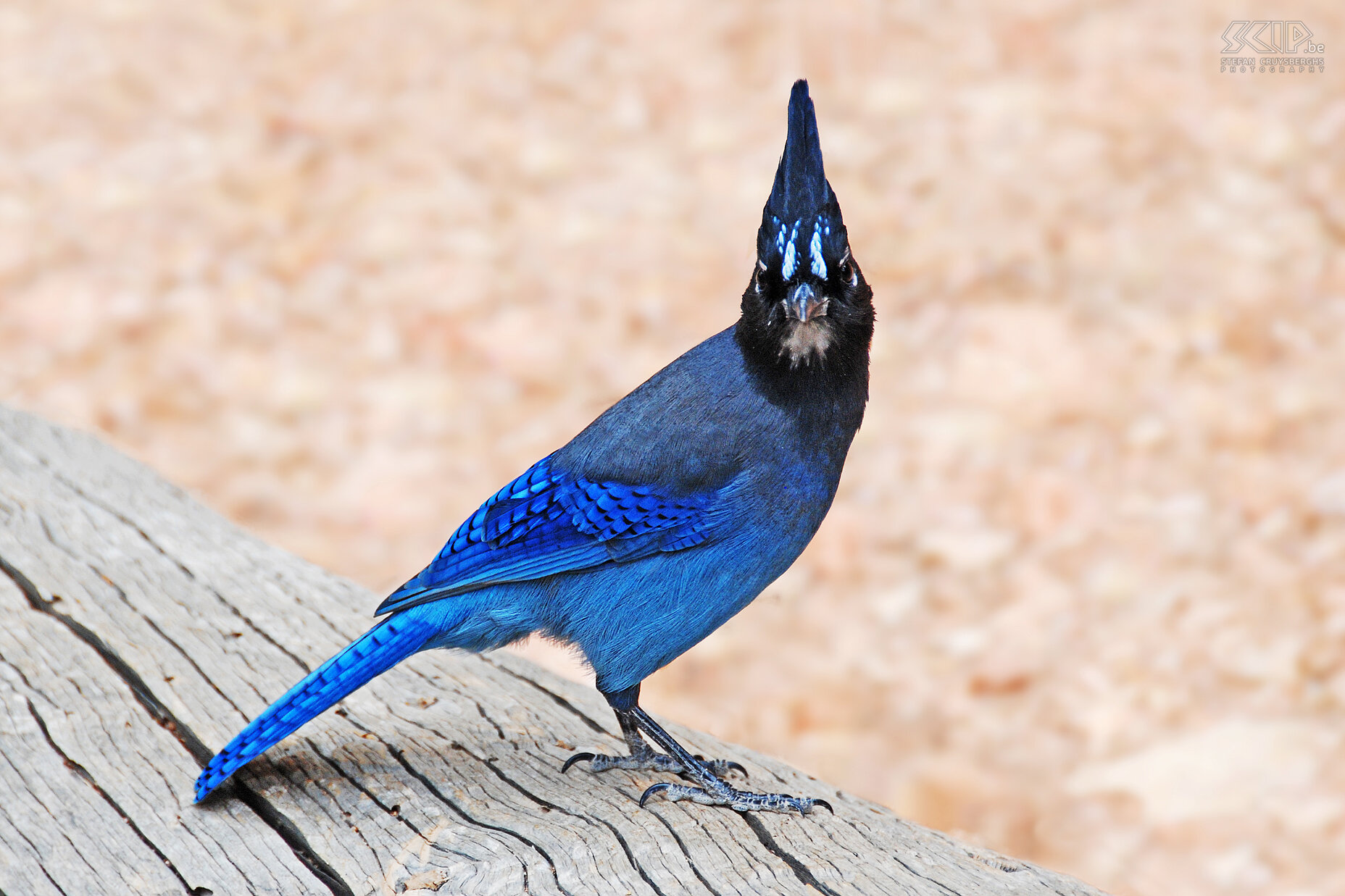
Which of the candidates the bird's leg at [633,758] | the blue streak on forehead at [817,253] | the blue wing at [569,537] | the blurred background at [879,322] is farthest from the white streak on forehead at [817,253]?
the blurred background at [879,322]

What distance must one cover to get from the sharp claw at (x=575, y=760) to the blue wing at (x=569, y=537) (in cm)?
36

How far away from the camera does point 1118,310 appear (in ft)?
18.4

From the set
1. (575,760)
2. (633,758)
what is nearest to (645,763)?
(633,758)

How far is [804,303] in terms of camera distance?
8.45 feet

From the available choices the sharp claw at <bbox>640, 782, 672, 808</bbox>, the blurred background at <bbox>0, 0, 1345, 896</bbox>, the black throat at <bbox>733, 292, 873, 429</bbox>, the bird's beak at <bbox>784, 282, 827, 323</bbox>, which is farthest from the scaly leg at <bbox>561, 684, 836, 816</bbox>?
the blurred background at <bbox>0, 0, 1345, 896</bbox>

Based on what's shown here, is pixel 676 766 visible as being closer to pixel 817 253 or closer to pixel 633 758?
pixel 633 758

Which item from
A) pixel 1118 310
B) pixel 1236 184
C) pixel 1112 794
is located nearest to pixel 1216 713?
pixel 1112 794

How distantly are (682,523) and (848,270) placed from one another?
22.0 inches

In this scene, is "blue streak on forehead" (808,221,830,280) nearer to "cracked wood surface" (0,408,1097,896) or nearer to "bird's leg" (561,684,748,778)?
"bird's leg" (561,684,748,778)

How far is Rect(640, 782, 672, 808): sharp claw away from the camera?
2.67 meters

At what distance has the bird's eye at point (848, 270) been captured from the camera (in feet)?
Result: 8.63

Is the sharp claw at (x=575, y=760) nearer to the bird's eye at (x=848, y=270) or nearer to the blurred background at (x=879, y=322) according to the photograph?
the bird's eye at (x=848, y=270)

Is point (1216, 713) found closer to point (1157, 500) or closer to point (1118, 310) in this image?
point (1157, 500)

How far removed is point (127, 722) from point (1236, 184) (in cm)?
499
